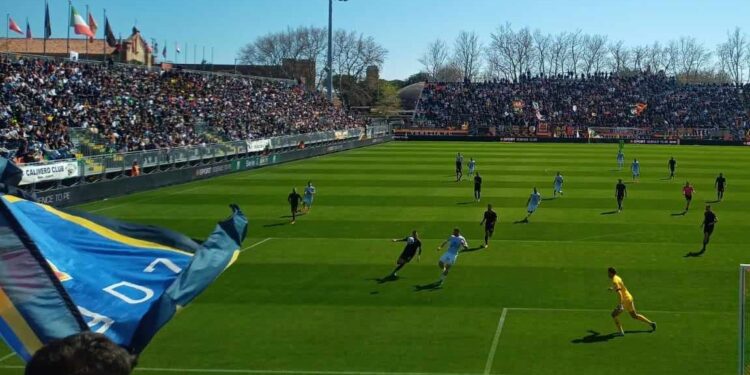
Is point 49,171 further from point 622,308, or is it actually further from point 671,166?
point 671,166

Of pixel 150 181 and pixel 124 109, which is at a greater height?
pixel 124 109

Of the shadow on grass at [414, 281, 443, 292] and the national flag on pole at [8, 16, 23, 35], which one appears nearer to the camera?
the shadow on grass at [414, 281, 443, 292]

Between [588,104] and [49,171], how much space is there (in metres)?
88.3

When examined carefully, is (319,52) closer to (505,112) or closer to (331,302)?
(505,112)

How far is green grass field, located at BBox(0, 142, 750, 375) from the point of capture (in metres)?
14.9

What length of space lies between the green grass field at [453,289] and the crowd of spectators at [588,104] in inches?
2637

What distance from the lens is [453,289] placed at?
2028 centimetres

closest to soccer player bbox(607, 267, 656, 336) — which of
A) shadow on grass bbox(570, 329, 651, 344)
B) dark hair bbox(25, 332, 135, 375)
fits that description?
shadow on grass bbox(570, 329, 651, 344)

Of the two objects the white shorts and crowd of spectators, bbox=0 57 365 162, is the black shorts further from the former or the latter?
crowd of spectators, bbox=0 57 365 162

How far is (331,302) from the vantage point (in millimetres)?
18875

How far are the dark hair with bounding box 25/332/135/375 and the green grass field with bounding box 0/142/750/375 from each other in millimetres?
11119

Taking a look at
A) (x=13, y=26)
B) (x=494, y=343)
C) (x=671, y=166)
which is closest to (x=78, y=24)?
(x=13, y=26)

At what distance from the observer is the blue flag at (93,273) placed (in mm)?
4867

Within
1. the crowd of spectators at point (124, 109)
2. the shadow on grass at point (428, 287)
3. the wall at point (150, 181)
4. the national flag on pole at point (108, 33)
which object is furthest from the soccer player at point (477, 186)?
the national flag on pole at point (108, 33)
